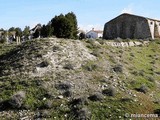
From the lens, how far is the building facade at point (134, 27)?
6569 cm

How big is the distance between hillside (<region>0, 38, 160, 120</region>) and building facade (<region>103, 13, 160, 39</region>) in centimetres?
2806

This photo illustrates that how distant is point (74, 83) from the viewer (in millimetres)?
27531

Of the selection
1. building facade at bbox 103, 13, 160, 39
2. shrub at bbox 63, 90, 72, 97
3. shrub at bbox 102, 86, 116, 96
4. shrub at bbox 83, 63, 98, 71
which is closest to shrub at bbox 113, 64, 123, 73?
shrub at bbox 83, 63, 98, 71

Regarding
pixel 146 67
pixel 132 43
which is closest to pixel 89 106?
pixel 146 67

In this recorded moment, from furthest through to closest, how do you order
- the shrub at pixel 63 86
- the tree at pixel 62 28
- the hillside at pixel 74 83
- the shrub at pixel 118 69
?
the tree at pixel 62 28 → the shrub at pixel 118 69 → the shrub at pixel 63 86 → the hillside at pixel 74 83

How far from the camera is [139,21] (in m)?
66.2

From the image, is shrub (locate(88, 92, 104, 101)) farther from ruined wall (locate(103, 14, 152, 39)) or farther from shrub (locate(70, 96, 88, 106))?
ruined wall (locate(103, 14, 152, 39))

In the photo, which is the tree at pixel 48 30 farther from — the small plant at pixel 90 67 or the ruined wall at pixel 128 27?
the small plant at pixel 90 67

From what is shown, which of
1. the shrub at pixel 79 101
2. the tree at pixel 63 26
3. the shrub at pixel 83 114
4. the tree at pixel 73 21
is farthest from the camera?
the tree at pixel 73 21

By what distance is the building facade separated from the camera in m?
65.7

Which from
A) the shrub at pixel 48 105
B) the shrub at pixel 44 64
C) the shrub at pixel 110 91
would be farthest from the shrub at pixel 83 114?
the shrub at pixel 44 64

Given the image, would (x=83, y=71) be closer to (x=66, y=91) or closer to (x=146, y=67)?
(x=66, y=91)

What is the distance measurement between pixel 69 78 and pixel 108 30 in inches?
1763

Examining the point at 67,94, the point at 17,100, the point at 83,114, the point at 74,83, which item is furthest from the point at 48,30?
the point at 83,114
